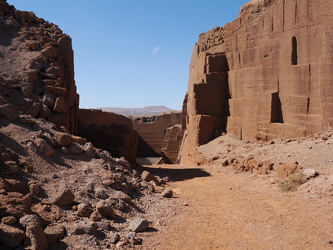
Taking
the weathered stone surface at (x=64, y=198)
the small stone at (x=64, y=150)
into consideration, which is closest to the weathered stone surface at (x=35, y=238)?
the weathered stone surface at (x=64, y=198)

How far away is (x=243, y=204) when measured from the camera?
17.5ft

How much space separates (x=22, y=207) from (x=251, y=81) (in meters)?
8.32

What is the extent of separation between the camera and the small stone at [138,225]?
3.94 metres

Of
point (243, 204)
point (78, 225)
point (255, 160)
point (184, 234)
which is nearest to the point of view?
point (78, 225)

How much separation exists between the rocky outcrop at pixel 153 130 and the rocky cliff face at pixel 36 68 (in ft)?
39.6

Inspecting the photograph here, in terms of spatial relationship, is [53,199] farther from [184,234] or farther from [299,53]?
[299,53]

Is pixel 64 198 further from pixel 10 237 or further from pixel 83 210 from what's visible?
pixel 10 237

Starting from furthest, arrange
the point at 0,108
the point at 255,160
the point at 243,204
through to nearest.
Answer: the point at 255,160 → the point at 0,108 → the point at 243,204

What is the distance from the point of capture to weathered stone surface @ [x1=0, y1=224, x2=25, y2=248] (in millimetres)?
2842

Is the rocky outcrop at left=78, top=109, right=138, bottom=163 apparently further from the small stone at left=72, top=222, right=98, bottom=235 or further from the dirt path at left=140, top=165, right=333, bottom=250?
the small stone at left=72, top=222, right=98, bottom=235

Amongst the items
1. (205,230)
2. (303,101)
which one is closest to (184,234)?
(205,230)

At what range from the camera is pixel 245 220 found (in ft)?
14.8

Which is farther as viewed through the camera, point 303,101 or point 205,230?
point 303,101

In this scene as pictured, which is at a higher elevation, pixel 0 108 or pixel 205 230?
pixel 0 108
